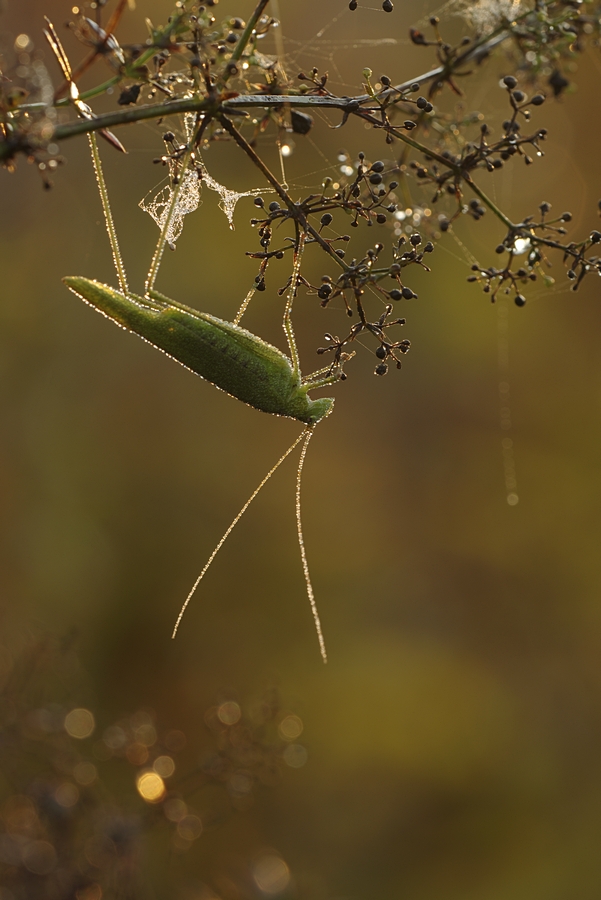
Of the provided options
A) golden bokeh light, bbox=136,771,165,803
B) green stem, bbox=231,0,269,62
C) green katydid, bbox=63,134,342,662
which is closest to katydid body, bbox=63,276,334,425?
green katydid, bbox=63,134,342,662

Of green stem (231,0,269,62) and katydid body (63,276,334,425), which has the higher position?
green stem (231,0,269,62)

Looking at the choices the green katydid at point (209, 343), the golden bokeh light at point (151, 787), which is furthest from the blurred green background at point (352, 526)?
the green katydid at point (209, 343)

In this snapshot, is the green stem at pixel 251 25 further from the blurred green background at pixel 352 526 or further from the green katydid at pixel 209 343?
the blurred green background at pixel 352 526

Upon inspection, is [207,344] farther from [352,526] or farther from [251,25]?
[352,526]

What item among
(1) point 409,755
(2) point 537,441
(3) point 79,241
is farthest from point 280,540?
(3) point 79,241

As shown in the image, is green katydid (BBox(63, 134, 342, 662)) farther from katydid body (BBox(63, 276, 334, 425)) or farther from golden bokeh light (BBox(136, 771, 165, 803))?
golden bokeh light (BBox(136, 771, 165, 803))

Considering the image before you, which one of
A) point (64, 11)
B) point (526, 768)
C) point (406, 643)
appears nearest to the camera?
point (64, 11)

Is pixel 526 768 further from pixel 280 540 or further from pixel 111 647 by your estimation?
pixel 111 647
